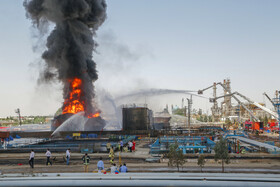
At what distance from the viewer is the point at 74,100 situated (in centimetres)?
6950

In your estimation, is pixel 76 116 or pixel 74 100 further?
pixel 74 100

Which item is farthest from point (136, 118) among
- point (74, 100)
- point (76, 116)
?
point (74, 100)

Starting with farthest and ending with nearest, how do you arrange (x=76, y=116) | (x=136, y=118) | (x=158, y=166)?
1. (x=76, y=116)
2. (x=136, y=118)
3. (x=158, y=166)

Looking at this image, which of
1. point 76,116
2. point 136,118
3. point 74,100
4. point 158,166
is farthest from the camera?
point 74,100

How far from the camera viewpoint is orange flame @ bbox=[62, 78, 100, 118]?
68938mm

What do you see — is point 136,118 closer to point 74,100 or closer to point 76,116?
point 76,116

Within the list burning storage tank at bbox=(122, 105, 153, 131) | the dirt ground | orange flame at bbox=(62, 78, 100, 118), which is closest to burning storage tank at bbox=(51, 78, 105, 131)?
orange flame at bbox=(62, 78, 100, 118)

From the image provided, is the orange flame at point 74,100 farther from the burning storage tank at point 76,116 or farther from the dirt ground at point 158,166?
the dirt ground at point 158,166

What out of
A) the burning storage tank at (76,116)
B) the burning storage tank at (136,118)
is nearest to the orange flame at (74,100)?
the burning storage tank at (76,116)

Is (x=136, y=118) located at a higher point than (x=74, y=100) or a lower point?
lower

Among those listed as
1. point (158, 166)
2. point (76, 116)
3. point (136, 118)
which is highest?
point (76, 116)

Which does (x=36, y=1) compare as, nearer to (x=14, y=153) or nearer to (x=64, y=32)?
(x=64, y=32)

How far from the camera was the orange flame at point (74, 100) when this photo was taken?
68.9m

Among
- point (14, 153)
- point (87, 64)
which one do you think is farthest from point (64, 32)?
point (14, 153)
